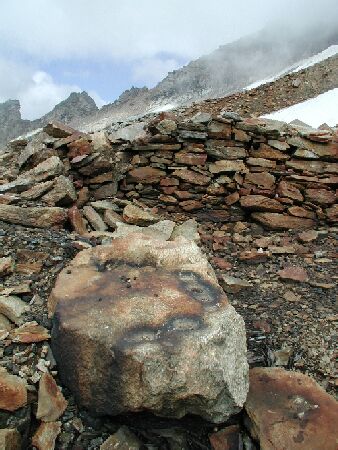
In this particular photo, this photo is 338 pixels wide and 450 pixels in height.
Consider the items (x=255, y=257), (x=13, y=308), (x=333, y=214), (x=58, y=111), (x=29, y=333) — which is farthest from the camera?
(x=58, y=111)

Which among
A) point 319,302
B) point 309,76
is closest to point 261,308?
point 319,302

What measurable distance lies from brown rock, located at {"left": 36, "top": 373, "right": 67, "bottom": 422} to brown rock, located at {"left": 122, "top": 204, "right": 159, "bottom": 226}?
419 cm

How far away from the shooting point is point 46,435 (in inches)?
140

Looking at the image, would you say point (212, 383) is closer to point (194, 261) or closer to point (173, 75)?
point (194, 261)

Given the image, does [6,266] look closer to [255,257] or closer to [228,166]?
[255,257]

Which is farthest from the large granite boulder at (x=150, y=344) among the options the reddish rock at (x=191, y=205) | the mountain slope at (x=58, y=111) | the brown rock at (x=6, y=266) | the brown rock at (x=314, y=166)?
the mountain slope at (x=58, y=111)

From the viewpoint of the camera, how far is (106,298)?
171 inches

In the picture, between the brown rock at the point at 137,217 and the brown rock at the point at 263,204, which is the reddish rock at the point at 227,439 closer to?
the brown rock at the point at 137,217

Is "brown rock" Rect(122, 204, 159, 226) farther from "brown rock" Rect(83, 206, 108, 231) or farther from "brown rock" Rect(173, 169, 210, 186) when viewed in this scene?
"brown rock" Rect(173, 169, 210, 186)

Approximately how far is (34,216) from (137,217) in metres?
2.01

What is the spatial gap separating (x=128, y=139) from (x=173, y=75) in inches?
2340

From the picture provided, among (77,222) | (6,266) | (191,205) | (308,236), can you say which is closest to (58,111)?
(191,205)

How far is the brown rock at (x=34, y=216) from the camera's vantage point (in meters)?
6.41

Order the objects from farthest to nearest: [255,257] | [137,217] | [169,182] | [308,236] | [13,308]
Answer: [169,182] < [308,236] < [137,217] < [255,257] < [13,308]
